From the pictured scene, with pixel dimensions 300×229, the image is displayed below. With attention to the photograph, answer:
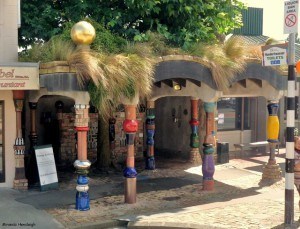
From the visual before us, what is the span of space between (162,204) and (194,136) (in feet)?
17.9

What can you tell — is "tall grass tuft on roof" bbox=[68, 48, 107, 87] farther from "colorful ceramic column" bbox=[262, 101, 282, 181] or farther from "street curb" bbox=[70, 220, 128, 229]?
"colorful ceramic column" bbox=[262, 101, 282, 181]

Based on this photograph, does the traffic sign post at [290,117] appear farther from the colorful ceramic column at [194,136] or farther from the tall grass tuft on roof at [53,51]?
the colorful ceramic column at [194,136]

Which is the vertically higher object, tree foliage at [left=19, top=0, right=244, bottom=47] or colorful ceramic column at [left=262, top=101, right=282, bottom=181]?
tree foliage at [left=19, top=0, right=244, bottom=47]

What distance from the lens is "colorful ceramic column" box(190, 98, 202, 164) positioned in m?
15.1

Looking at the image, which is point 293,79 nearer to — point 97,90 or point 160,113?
point 97,90

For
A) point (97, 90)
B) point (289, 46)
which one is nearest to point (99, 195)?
point (97, 90)

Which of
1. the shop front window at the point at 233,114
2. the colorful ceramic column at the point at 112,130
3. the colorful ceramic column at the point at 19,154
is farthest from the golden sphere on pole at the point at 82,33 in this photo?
the shop front window at the point at 233,114

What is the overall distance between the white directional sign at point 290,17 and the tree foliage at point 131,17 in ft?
14.2

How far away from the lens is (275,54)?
28.6 feet

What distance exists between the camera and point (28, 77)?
32.3ft

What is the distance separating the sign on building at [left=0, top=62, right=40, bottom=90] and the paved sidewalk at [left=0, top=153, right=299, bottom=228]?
251 centimetres

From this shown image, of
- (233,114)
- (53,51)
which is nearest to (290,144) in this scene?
(53,51)

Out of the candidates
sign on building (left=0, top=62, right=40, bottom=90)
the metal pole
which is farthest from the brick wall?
the metal pole

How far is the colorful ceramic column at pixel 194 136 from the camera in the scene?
15125 mm
